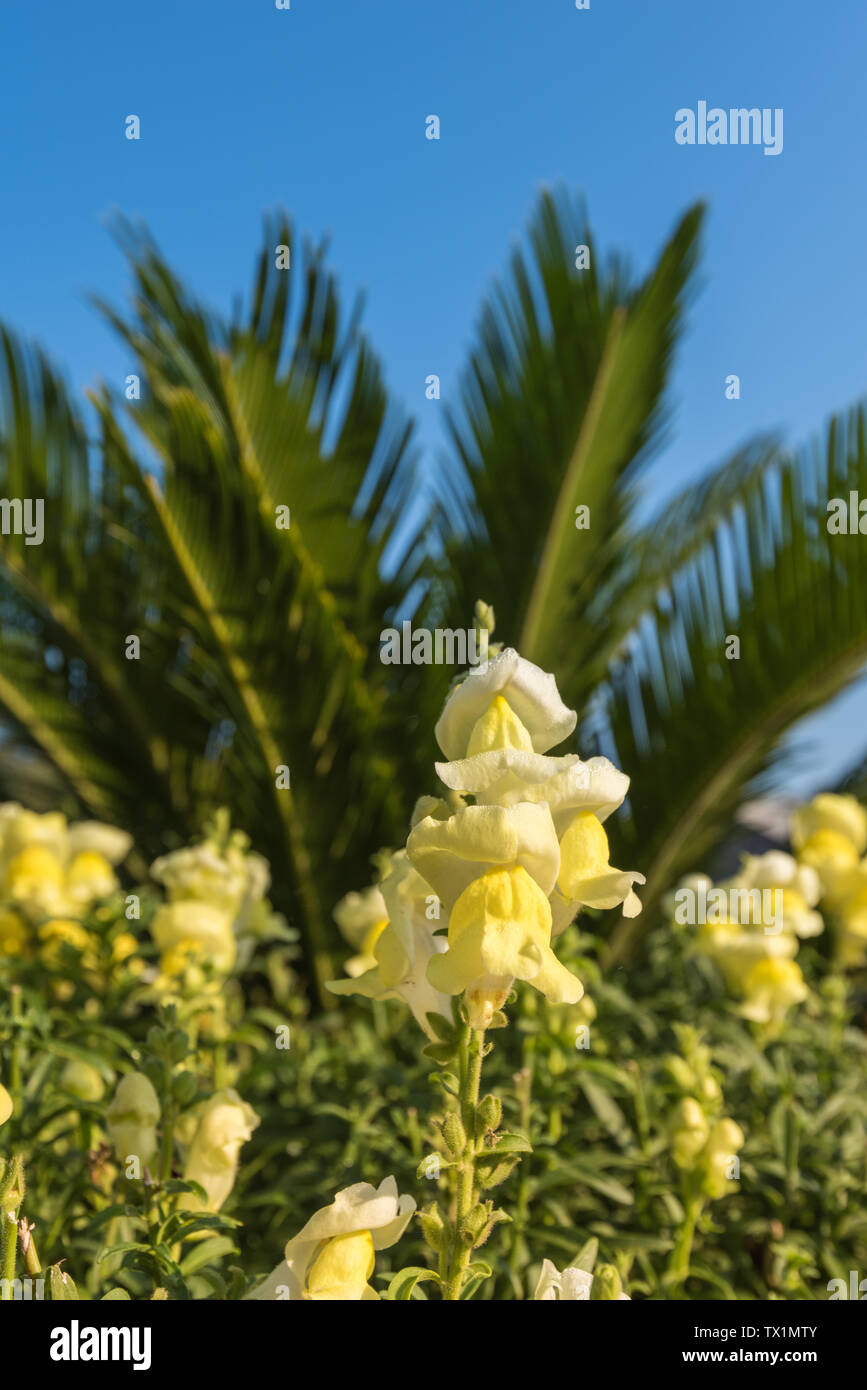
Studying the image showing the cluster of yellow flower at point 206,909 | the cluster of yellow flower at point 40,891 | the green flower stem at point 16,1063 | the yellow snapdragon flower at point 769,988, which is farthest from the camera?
the cluster of yellow flower at point 40,891

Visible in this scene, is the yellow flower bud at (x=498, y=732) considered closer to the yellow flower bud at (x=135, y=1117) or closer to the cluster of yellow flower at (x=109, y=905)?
the yellow flower bud at (x=135, y=1117)

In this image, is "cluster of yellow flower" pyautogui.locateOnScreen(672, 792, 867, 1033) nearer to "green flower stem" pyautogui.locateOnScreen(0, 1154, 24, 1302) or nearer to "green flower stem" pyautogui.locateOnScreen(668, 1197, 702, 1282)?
"green flower stem" pyautogui.locateOnScreen(668, 1197, 702, 1282)

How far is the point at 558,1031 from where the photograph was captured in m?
1.91

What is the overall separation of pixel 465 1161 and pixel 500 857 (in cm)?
27

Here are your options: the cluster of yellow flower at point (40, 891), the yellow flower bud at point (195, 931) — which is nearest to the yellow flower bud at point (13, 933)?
the cluster of yellow flower at point (40, 891)

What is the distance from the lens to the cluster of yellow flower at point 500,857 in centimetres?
98

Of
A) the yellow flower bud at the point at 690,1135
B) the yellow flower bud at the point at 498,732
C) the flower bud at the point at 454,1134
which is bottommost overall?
the yellow flower bud at the point at 690,1135

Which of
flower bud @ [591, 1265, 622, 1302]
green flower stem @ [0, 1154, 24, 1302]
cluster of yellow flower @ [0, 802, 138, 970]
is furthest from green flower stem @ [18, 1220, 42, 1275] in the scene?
cluster of yellow flower @ [0, 802, 138, 970]

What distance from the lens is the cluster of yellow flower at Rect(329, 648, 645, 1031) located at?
98cm

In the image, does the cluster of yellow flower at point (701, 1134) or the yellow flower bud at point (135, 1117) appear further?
the cluster of yellow flower at point (701, 1134)

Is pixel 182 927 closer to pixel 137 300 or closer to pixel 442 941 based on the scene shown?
pixel 442 941

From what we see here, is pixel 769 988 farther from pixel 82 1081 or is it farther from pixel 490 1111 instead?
pixel 490 1111

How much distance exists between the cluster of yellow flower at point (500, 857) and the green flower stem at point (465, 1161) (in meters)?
0.03
